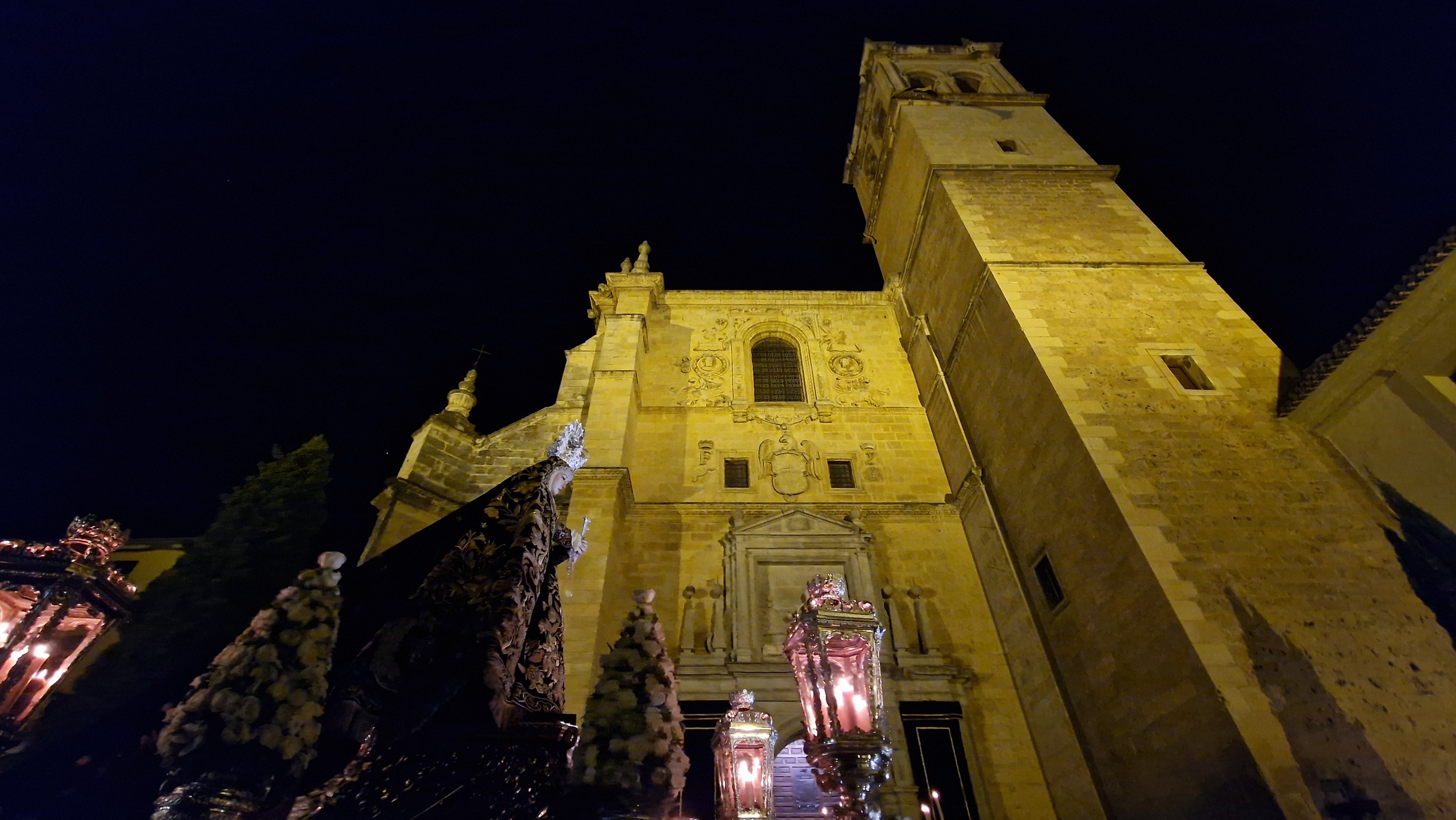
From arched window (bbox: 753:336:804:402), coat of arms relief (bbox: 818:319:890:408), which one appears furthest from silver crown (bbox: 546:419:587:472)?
coat of arms relief (bbox: 818:319:890:408)

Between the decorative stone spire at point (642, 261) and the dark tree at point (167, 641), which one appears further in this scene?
the decorative stone spire at point (642, 261)

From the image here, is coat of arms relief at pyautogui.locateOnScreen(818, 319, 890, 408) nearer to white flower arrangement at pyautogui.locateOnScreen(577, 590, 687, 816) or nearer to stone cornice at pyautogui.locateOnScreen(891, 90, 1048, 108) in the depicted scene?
stone cornice at pyautogui.locateOnScreen(891, 90, 1048, 108)

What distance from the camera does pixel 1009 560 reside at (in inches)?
375

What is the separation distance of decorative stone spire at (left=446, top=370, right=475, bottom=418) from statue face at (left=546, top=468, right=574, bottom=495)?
11.6 m

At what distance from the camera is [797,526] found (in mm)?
10828

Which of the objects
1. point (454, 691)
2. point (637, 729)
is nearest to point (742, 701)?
point (637, 729)

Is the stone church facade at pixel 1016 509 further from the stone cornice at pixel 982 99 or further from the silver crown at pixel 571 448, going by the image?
the silver crown at pixel 571 448

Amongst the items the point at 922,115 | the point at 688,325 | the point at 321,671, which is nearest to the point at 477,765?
the point at 321,671

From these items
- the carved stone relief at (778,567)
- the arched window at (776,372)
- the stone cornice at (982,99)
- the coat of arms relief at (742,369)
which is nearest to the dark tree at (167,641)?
the carved stone relief at (778,567)

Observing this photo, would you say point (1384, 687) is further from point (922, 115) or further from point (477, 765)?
point (922, 115)

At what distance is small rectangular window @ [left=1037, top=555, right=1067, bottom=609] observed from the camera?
8.45 metres

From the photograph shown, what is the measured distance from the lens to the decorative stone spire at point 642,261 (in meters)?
15.2

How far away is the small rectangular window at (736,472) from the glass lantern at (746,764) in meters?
6.41

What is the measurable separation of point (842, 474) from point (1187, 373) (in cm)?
565
